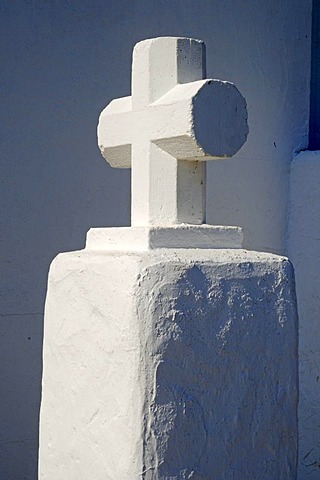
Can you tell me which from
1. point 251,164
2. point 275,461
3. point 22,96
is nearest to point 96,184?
point 22,96

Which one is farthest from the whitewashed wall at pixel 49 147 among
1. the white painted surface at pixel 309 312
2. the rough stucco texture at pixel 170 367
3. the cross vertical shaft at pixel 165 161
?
the cross vertical shaft at pixel 165 161

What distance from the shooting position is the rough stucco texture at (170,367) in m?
1.89

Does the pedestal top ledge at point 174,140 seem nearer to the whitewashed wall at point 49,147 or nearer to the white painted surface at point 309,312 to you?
the whitewashed wall at point 49,147

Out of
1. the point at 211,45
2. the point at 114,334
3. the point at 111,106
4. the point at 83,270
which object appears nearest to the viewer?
the point at 114,334

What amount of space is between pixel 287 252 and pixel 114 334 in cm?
211

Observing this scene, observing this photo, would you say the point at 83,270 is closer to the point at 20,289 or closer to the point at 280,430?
the point at 280,430

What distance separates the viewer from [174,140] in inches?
80.4

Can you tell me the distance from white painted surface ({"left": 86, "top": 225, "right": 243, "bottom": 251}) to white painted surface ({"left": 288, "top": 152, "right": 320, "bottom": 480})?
1.71 metres

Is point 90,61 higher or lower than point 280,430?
higher

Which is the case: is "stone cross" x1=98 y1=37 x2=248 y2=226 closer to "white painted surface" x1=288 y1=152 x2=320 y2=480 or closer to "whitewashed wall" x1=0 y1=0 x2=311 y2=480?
"whitewashed wall" x1=0 y1=0 x2=311 y2=480

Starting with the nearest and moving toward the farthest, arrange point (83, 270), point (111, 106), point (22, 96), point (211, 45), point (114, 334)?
point (114, 334) → point (83, 270) → point (111, 106) → point (22, 96) → point (211, 45)

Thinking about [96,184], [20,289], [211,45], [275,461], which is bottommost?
[275,461]

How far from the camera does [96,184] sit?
3.41m

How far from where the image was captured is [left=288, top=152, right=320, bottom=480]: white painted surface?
380cm
